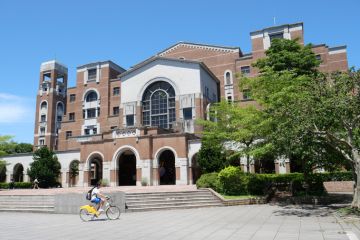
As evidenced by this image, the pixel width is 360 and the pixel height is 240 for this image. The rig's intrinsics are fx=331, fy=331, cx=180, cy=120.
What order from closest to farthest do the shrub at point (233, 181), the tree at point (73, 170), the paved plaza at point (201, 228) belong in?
the paved plaza at point (201, 228), the shrub at point (233, 181), the tree at point (73, 170)

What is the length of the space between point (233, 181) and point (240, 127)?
169 inches

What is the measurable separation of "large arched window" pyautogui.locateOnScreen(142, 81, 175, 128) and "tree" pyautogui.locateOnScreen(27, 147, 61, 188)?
12.3 metres

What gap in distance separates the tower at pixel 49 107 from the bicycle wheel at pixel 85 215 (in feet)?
163

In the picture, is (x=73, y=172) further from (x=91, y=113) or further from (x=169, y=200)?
(x=169, y=200)

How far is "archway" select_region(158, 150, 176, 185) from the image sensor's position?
36.0 m

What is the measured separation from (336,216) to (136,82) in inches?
1324

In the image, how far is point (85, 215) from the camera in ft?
50.6

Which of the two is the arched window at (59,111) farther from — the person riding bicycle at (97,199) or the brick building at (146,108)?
the person riding bicycle at (97,199)

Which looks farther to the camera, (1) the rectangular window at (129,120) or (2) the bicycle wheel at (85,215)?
(1) the rectangular window at (129,120)

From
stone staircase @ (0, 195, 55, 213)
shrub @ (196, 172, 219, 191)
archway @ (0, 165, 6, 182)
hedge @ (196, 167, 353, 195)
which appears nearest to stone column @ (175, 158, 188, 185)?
shrub @ (196, 172, 219, 191)

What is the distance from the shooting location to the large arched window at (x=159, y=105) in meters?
42.1

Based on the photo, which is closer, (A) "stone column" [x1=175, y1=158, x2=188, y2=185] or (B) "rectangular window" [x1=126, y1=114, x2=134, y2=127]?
(A) "stone column" [x1=175, y1=158, x2=188, y2=185]

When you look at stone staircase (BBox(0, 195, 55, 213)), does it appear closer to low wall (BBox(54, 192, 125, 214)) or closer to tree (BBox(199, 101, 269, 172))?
low wall (BBox(54, 192, 125, 214))

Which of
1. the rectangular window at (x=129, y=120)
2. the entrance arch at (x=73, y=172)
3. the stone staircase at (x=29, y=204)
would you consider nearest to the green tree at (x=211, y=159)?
the stone staircase at (x=29, y=204)
